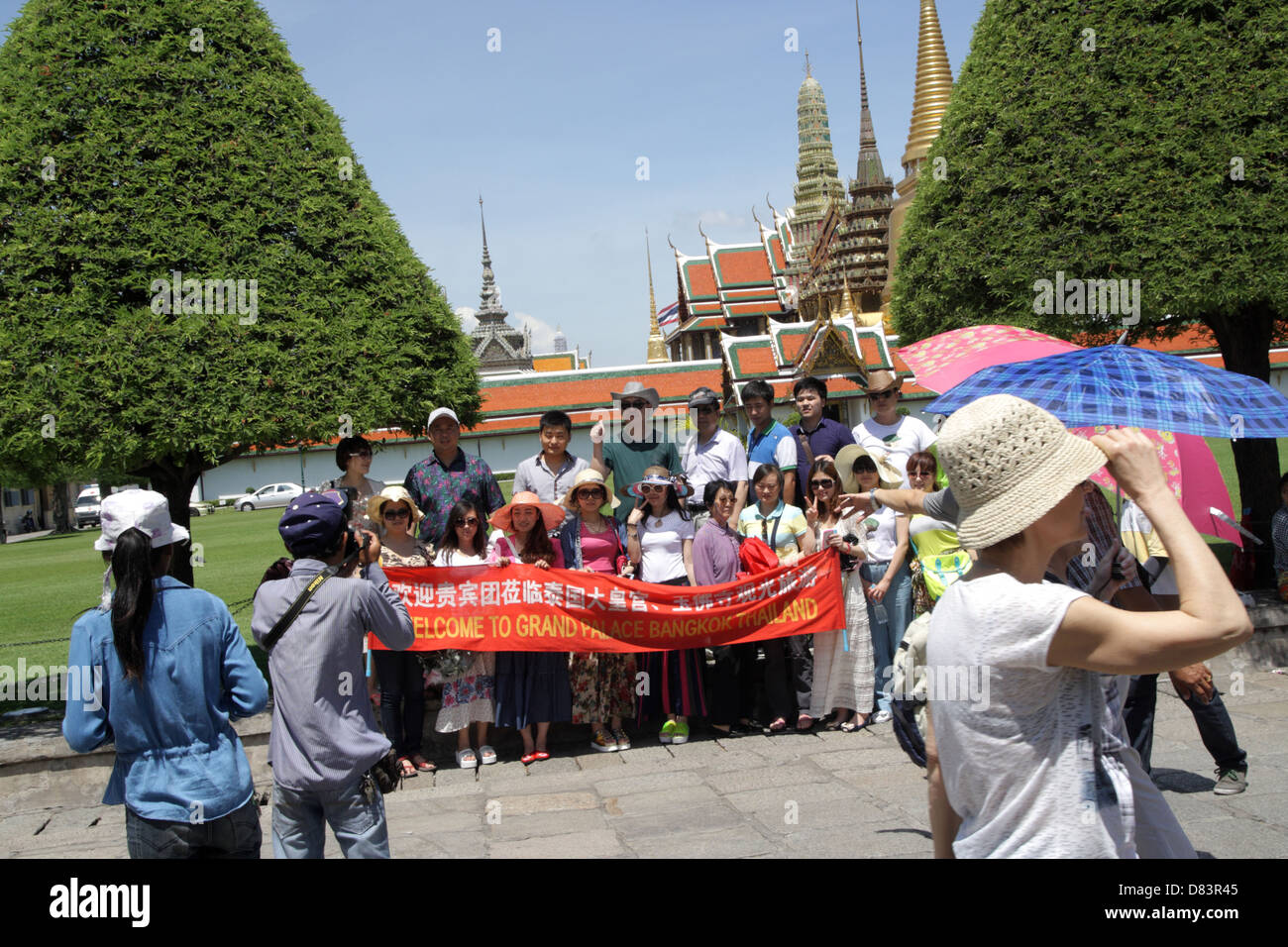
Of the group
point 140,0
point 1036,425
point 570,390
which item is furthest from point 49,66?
point 570,390

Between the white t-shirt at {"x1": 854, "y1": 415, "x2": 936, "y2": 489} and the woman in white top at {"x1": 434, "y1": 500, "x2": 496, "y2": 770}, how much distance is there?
3040 millimetres

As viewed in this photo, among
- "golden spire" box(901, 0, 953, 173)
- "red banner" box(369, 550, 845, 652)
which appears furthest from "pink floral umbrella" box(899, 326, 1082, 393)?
"golden spire" box(901, 0, 953, 173)

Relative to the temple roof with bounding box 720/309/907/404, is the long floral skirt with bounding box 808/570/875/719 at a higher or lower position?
lower

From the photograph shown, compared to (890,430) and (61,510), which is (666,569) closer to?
(890,430)

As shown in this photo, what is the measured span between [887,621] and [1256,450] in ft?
16.8

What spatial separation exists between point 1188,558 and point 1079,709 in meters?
0.37

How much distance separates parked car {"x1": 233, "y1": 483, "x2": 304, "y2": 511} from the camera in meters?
44.1

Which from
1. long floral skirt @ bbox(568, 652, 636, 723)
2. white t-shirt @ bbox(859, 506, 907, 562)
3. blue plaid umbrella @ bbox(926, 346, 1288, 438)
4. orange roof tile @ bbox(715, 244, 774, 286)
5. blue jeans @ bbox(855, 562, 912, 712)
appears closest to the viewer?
blue plaid umbrella @ bbox(926, 346, 1288, 438)

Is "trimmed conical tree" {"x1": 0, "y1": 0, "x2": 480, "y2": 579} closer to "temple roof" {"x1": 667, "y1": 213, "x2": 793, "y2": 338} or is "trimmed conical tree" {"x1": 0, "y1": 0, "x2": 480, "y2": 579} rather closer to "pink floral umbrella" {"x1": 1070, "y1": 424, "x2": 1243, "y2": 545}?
"pink floral umbrella" {"x1": 1070, "y1": 424, "x2": 1243, "y2": 545}

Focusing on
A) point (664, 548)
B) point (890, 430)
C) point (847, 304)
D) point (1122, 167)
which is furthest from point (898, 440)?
point (847, 304)

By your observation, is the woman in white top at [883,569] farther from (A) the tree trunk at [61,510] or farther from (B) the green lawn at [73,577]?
(A) the tree trunk at [61,510]

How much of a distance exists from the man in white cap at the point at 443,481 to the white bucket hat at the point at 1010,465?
574 centimetres

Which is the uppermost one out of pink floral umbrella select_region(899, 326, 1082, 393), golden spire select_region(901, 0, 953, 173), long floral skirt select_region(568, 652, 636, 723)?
golden spire select_region(901, 0, 953, 173)
